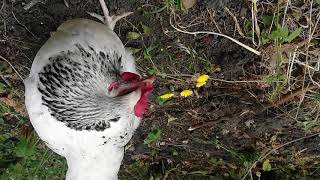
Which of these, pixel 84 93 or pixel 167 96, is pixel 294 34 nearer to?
pixel 167 96

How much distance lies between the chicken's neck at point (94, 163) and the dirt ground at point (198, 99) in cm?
64

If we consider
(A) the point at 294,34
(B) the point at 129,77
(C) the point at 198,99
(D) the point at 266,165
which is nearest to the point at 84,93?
(B) the point at 129,77

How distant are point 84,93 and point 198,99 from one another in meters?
1.10

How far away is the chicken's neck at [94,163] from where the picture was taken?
8.53 ft

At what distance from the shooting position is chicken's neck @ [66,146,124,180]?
2.60 m

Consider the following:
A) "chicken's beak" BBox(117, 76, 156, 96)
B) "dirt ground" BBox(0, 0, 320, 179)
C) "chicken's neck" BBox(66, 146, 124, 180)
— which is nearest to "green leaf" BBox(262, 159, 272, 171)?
"dirt ground" BBox(0, 0, 320, 179)

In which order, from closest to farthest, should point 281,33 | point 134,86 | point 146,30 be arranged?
point 134,86 < point 281,33 < point 146,30

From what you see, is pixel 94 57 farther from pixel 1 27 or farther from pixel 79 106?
pixel 1 27

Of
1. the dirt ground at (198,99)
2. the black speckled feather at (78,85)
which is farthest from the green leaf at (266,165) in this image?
the black speckled feather at (78,85)

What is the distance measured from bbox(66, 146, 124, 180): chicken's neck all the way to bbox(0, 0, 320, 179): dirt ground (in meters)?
0.64

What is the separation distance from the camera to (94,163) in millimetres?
2633

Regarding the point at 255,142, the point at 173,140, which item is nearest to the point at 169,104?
the point at 173,140

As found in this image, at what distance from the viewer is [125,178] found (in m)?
3.66

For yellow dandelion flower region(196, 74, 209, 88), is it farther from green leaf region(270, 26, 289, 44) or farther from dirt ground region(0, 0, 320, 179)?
green leaf region(270, 26, 289, 44)
